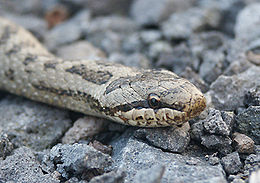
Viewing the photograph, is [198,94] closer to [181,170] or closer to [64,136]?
[181,170]

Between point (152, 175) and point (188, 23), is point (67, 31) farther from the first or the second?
point (152, 175)

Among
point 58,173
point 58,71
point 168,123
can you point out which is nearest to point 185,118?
point 168,123

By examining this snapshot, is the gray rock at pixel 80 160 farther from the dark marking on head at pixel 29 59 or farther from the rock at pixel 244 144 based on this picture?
the dark marking on head at pixel 29 59

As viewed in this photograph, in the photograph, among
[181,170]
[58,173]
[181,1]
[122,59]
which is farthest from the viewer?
[181,1]

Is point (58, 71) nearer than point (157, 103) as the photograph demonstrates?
No

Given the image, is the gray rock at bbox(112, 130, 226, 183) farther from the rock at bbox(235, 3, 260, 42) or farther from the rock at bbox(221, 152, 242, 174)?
the rock at bbox(235, 3, 260, 42)

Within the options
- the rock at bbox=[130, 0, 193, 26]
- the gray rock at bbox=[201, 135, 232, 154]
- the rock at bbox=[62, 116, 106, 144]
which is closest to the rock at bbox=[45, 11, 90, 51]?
the rock at bbox=[130, 0, 193, 26]

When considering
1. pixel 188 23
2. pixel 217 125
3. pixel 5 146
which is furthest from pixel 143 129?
pixel 188 23
